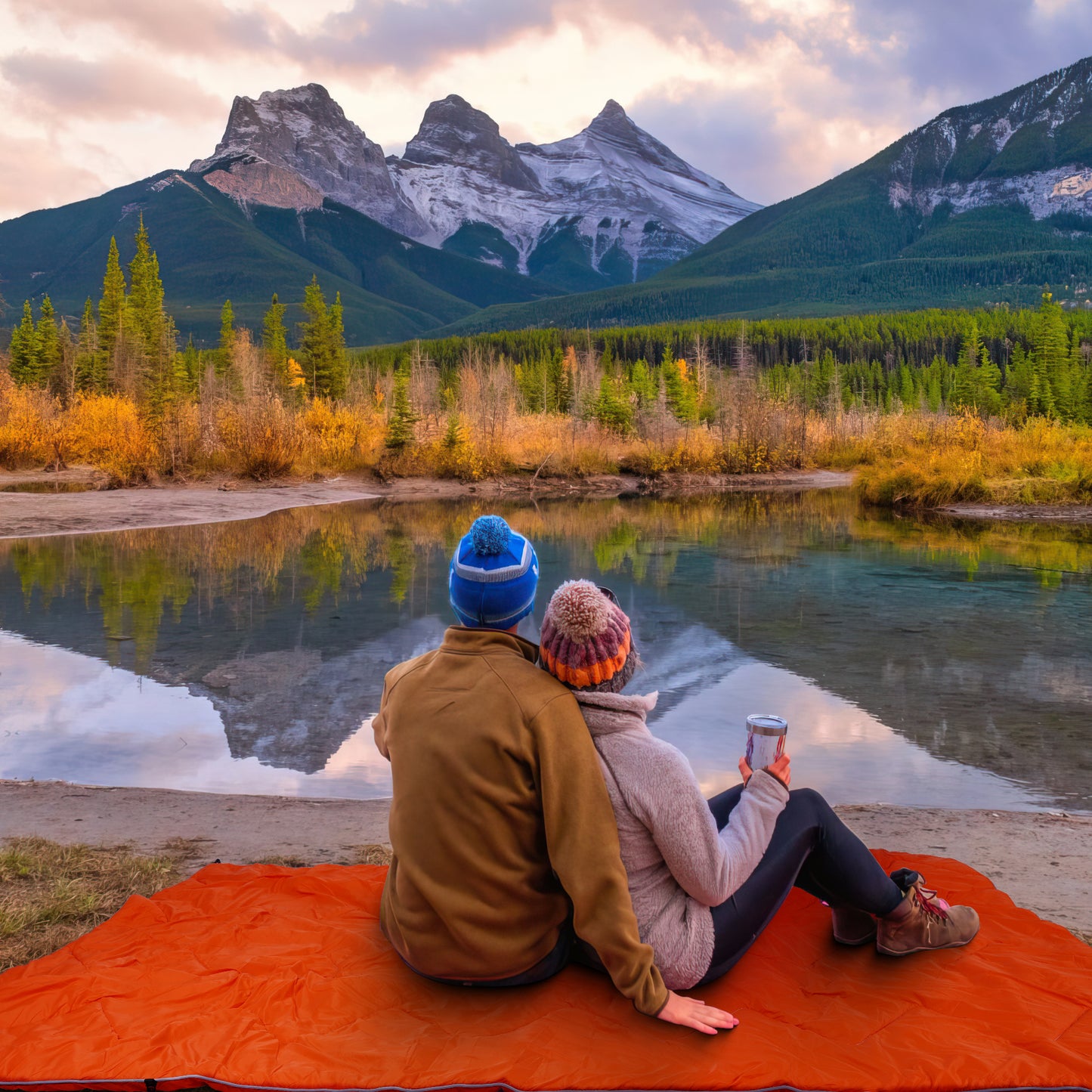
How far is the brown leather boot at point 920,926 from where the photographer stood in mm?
2895

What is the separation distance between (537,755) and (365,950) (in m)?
1.12

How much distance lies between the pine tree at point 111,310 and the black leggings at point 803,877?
4651cm

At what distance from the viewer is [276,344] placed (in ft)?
188

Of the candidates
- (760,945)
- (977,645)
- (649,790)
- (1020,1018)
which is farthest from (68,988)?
(977,645)

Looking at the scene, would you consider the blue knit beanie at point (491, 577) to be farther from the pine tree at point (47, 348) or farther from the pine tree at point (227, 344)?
the pine tree at point (227, 344)

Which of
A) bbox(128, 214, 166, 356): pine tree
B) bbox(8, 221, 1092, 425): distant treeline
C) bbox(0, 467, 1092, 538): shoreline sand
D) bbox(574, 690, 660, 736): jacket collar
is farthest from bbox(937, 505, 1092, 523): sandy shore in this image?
bbox(128, 214, 166, 356): pine tree

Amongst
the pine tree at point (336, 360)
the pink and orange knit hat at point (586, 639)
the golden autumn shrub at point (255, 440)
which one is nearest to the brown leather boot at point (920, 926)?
the pink and orange knit hat at point (586, 639)

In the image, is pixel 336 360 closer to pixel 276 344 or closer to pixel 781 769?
pixel 276 344

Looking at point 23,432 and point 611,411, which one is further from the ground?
point 611,411

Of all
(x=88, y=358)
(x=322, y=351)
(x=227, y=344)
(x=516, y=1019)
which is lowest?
(x=516, y=1019)

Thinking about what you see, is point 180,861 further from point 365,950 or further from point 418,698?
point 418,698

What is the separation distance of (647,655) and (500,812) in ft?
21.5

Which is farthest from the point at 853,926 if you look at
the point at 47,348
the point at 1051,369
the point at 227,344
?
the point at 1051,369

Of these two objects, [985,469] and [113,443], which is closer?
[985,469]
